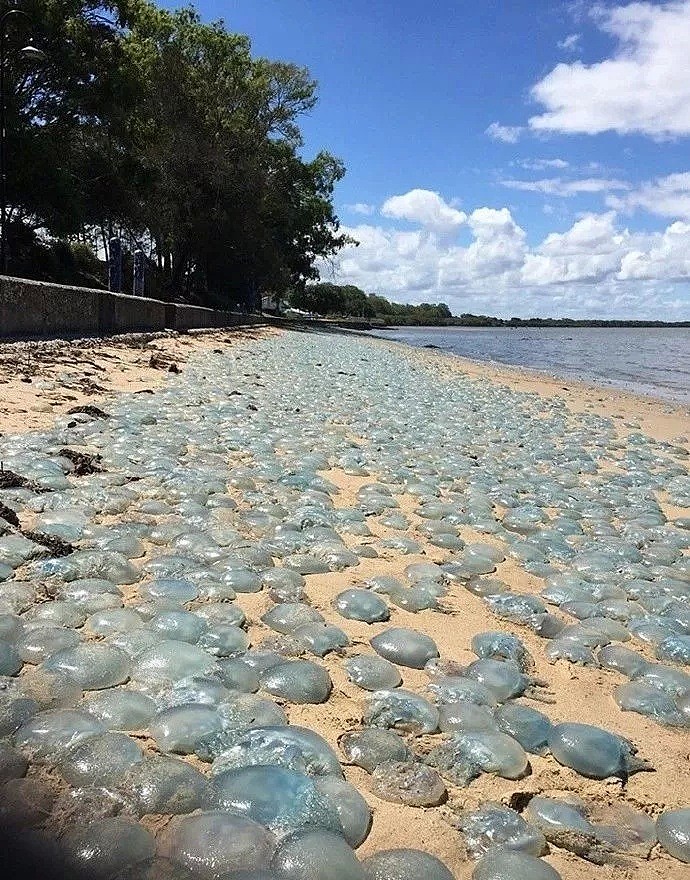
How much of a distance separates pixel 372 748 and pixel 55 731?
675 mm

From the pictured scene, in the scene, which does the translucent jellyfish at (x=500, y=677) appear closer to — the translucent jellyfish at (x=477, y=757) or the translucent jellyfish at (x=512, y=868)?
the translucent jellyfish at (x=477, y=757)

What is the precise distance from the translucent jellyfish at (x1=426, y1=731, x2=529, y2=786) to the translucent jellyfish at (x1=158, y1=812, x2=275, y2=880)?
18.2 inches

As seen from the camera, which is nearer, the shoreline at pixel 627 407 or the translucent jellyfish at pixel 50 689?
the translucent jellyfish at pixel 50 689

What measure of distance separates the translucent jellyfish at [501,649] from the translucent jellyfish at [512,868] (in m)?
0.80

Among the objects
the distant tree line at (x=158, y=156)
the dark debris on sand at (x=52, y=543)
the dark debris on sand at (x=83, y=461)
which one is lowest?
the dark debris on sand at (x=52, y=543)

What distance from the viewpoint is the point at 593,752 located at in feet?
5.03

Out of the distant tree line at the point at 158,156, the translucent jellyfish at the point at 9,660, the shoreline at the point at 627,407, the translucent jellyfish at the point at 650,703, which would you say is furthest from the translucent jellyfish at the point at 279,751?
the distant tree line at the point at 158,156

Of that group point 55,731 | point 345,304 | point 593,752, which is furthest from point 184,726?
point 345,304

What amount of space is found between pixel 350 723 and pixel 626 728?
2.40 ft

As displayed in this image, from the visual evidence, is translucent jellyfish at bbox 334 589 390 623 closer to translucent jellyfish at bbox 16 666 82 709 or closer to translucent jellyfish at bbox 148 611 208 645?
translucent jellyfish at bbox 148 611 208 645

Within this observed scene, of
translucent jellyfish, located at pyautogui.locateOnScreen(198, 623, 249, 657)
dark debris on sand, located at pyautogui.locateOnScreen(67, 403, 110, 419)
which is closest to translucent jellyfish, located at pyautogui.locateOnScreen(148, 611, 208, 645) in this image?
translucent jellyfish, located at pyautogui.locateOnScreen(198, 623, 249, 657)

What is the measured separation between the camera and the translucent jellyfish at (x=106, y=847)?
103 centimetres

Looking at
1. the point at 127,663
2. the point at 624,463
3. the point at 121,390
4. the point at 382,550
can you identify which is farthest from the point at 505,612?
the point at 121,390

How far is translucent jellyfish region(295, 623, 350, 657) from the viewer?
1918mm
